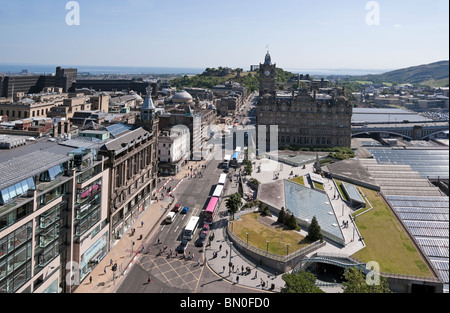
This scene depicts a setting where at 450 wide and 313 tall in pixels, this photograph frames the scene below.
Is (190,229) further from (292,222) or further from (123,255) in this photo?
(292,222)

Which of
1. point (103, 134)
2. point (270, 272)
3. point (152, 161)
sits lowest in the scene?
point (270, 272)

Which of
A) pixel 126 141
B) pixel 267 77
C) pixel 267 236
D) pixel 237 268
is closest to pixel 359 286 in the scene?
pixel 237 268

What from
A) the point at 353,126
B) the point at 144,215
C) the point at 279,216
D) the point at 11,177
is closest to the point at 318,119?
the point at 353,126

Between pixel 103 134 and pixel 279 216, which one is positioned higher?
pixel 103 134

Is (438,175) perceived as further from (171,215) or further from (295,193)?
(171,215)

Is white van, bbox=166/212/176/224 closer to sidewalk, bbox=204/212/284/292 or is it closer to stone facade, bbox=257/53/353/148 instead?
sidewalk, bbox=204/212/284/292

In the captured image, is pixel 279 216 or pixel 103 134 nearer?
pixel 103 134

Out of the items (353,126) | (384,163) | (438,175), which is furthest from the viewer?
(353,126)
